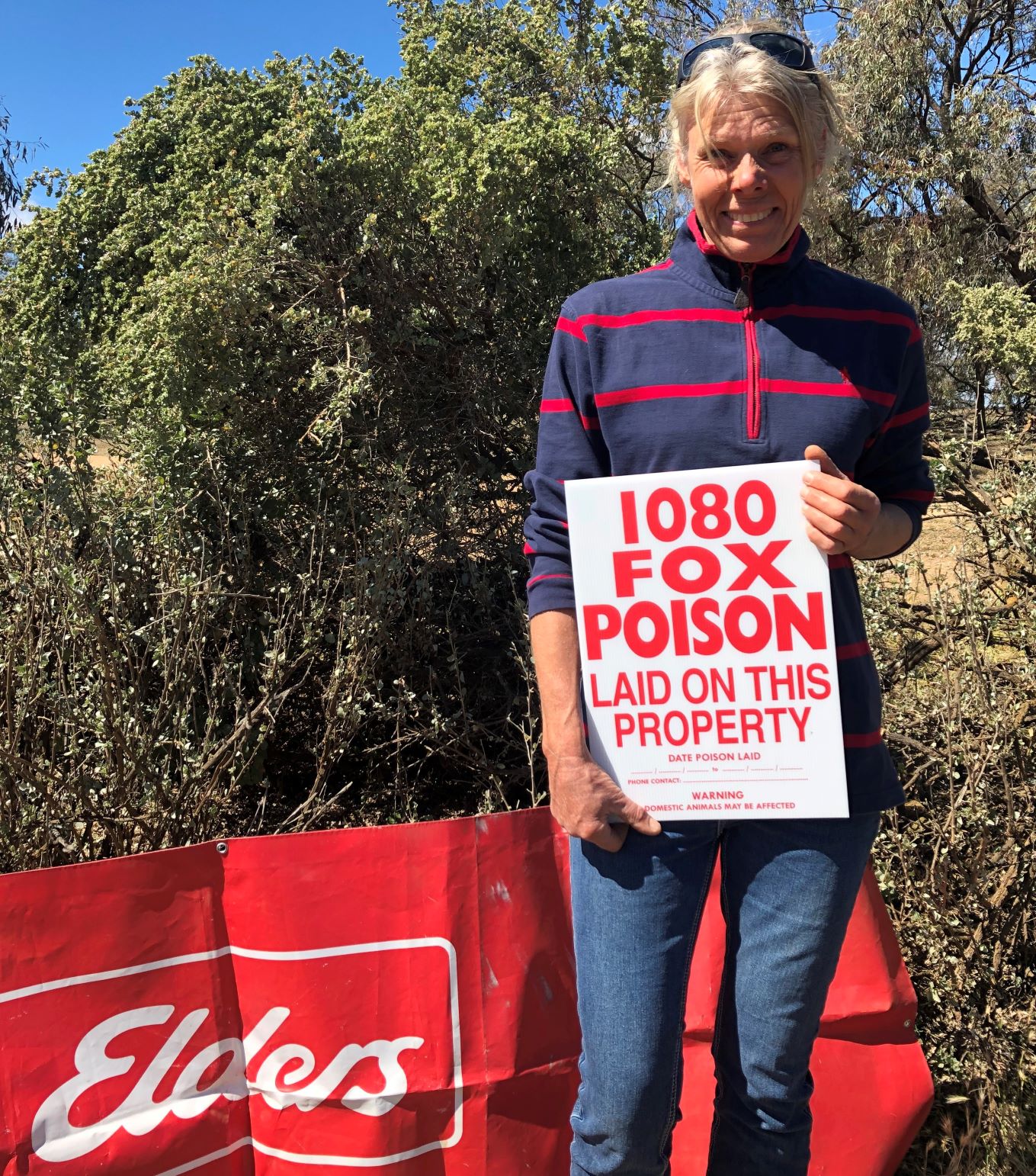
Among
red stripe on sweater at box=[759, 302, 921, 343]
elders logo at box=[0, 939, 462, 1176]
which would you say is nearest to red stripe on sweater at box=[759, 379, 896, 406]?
red stripe on sweater at box=[759, 302, 921, 343]

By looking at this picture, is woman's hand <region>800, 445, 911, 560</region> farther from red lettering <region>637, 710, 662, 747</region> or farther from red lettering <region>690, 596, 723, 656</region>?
red lettering <region>637, 710, 662, 747</region>

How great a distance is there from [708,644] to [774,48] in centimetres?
90

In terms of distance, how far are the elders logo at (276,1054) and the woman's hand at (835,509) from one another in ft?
4.04

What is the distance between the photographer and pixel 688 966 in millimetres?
1669

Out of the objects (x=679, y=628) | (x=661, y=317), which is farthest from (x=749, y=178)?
(x=679, y=628)

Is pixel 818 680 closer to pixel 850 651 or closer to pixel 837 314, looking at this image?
pixel 850 651

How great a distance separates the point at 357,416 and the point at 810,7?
13718 millimetres

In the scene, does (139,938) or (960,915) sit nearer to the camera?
(139,938)

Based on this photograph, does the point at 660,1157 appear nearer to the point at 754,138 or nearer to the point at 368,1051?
the point at 368,1051

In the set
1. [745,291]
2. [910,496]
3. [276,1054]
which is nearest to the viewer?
[745,291]

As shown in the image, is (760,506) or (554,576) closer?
(760,506)

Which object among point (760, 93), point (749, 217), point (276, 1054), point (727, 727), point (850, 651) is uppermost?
point (760, 93)

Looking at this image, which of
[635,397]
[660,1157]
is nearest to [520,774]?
[660,1157]

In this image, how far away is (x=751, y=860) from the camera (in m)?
1.66
